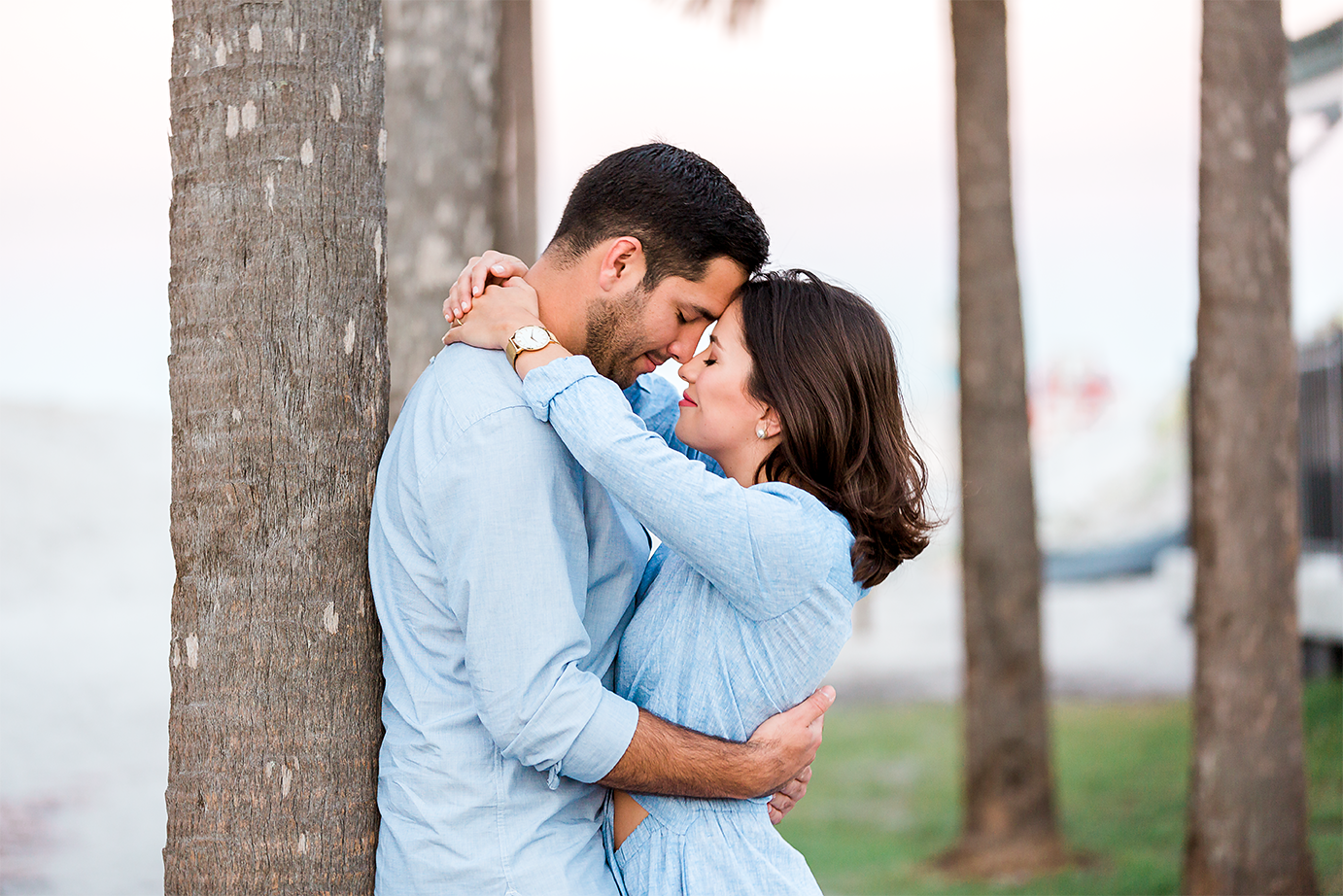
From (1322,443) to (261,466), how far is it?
28.7 feet

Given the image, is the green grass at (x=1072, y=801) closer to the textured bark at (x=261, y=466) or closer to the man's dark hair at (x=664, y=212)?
the man's dark hair at (x=664, y=212)

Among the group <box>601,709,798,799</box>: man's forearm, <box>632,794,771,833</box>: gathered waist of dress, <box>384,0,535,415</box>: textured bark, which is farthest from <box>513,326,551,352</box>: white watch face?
<box>384,0,535,415</box>: textured bark

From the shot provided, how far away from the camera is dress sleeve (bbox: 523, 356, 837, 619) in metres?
1.97

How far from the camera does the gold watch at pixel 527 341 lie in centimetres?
212

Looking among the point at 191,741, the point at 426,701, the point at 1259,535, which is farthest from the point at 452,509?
the point at 1259,535

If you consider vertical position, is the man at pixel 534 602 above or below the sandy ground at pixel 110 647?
above

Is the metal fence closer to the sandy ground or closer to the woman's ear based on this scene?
the sandy ground

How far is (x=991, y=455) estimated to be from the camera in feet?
21.0

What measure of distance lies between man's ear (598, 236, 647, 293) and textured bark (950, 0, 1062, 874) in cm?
433

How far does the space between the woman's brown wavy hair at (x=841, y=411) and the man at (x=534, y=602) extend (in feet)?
0.62

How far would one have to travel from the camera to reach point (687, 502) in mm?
1970

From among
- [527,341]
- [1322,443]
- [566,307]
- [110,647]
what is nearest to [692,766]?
[527,341]

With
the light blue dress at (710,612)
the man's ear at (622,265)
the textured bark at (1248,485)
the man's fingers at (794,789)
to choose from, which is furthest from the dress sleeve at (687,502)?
the textured bark at (1248,485)

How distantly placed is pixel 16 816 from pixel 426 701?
23.6ft
